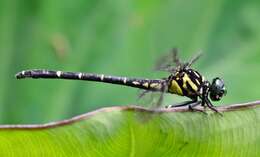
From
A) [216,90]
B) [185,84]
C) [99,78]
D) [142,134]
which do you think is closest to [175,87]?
[185,84]

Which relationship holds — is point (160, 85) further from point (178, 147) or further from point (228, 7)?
point (228, 7)

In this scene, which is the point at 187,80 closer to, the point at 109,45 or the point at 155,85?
the point at 155,85

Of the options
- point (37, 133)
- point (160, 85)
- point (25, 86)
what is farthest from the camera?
point (25, 86)

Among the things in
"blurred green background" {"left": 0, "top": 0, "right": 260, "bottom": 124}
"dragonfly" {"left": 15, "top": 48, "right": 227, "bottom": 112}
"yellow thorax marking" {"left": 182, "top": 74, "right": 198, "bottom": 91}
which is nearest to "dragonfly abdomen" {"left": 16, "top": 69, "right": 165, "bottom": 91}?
"dragonfly" {"left": 15, "top": 48, "right": 227, "bottom": 112}

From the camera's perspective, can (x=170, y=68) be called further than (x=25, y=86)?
No

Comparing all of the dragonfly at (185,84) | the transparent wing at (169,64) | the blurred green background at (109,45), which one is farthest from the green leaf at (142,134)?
the blurred green background at (109,45)

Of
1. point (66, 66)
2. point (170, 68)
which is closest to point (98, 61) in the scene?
point (66, 66)

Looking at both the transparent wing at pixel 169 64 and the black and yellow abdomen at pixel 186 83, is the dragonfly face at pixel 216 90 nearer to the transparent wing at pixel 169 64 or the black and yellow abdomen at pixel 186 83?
the black and yellow abdomen at pixel 186 83
